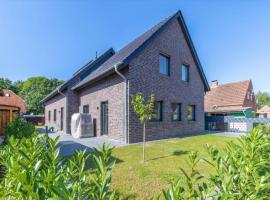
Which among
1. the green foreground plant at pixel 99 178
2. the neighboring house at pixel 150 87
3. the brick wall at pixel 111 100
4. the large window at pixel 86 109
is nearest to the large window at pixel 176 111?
the neighboring house at pixel 150 87

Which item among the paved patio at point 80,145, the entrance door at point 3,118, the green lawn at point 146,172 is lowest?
the paved patio at point 80,145

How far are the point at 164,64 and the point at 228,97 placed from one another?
2009 cm

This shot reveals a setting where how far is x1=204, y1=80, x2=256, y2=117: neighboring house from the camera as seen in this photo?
24.9 meters

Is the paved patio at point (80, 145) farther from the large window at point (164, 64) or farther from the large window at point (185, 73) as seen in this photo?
the large window at point (185, 73)

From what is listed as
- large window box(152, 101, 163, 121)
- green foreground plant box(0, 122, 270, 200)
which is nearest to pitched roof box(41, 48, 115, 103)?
large window box(152, 101, 163, 121)

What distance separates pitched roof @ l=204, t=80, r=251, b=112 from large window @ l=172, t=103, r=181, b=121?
16018 mm

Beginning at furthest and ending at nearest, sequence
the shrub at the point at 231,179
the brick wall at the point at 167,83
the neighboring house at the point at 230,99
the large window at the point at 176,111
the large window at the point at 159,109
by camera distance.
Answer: the neighboring house at the point at 230,99
the large window at the point at 176,111
the large window at the point at 159,109
the brick wall at the point at 167,83
the shrub at the point at 231,179

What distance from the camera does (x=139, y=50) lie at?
9.66 meters

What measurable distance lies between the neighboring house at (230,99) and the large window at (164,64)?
17.1 m

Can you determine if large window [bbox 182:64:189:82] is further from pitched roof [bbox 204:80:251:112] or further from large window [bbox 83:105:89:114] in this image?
pitched roof [bbox 204:80:251:112]

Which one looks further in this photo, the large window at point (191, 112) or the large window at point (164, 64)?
the large window at point (191, 112)

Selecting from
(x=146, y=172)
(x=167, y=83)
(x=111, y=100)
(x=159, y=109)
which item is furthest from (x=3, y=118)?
(x=167, y=83)

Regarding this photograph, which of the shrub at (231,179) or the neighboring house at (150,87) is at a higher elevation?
the neighboring house at (150,87)

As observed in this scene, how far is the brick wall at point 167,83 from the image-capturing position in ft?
31.7
